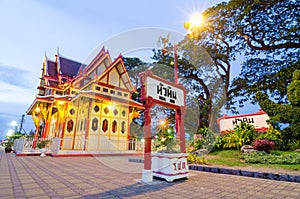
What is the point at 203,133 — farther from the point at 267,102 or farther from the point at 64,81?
the point at 64,81

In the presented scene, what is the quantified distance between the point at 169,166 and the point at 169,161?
0.12 m

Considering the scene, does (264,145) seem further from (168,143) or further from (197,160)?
A: (168,143)

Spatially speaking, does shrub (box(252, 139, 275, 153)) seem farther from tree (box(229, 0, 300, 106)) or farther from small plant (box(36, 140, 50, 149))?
small plant (box(36, 140, 50, 149))

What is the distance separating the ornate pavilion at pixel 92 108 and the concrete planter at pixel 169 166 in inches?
320

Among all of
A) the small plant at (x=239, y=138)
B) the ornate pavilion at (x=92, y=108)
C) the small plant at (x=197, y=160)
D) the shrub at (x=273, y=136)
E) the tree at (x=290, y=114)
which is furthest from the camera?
the ornate pavilion at (x=92, y=108)

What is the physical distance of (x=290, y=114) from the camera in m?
7.88

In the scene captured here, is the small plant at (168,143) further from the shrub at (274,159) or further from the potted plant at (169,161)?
the shrub at (274,159)

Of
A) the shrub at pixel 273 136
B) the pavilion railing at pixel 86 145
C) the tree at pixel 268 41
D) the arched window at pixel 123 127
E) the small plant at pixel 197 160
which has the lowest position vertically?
the small plant at pixel 197 160

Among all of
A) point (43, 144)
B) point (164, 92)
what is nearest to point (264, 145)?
point (164, 92)

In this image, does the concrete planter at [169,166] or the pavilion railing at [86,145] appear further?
the pavilion railing at [86,145]

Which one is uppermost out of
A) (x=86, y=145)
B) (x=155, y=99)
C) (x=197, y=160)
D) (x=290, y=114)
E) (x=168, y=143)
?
(x=290, y=114)

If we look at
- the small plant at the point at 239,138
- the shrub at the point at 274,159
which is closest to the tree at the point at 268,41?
the small plant at the point at 239,138

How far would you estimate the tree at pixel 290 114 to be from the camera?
780cm

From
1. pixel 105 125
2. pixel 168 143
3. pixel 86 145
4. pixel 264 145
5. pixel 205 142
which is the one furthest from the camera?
pixel 105 125
